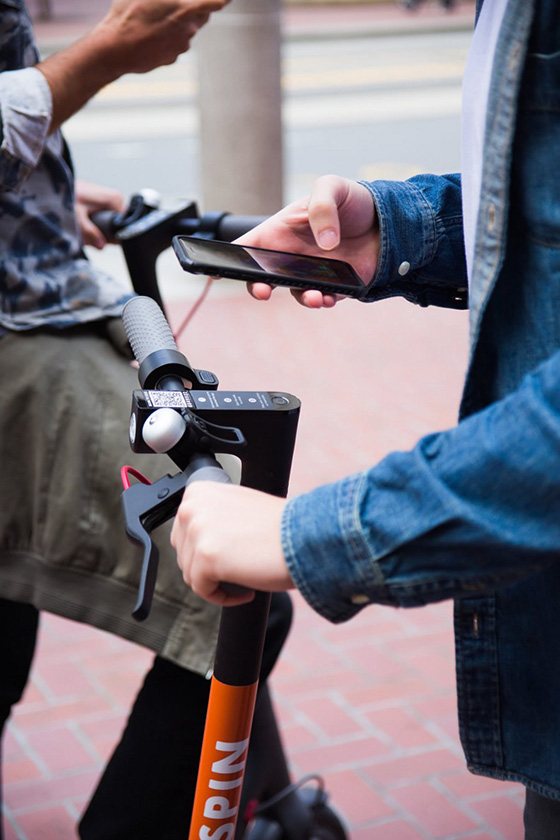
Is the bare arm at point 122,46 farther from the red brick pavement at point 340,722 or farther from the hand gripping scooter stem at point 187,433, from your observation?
the red brick pavement at point 340,722

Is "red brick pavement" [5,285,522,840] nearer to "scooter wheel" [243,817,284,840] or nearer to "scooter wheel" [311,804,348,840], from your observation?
"scooter wheel" [311,804,348,840]

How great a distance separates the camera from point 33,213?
7.43 feet

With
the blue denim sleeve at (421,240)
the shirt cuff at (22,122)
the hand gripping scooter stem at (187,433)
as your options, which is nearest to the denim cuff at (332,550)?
the hand gripping scooter stem at (187,433)

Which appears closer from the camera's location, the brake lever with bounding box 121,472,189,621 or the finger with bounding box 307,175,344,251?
the brake lever with bounding box 121,472,189,621

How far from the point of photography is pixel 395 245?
172cm

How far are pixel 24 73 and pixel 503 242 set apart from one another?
3.81 feet

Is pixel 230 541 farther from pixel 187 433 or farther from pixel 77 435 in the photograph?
pixel 77 435

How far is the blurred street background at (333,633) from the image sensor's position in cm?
317

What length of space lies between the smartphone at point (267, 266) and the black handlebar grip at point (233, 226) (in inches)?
17.8

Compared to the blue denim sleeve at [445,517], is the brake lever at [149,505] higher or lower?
lower

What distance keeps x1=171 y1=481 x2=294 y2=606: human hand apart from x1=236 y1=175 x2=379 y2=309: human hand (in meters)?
0.42

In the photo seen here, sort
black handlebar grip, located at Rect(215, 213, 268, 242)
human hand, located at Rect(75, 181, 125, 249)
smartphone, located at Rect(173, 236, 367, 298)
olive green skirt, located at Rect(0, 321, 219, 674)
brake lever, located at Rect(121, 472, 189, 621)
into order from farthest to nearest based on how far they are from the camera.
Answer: human hand, located at Rect(75, 181, 125, 249) < olive green skirt, located at Rect(0, 321, 219, 674) < black handlebar grip, located at Rect(215, 213, 268, 242) < smartphone, located at Rect(173, 236, 367, 298) < brake lever, located at Rect(121, 472, 189, 621)

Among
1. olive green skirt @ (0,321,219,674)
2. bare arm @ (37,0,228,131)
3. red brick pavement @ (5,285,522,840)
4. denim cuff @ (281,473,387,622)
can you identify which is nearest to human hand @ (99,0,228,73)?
bare arm @ (37,0,228,131)

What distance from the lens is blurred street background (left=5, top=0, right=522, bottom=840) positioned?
3172 millimetres
